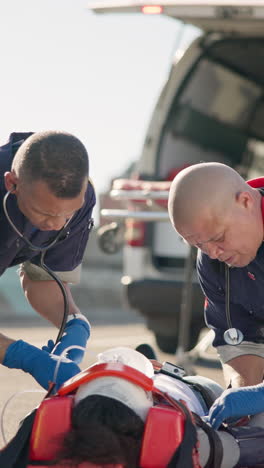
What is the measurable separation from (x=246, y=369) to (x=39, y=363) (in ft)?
2.63

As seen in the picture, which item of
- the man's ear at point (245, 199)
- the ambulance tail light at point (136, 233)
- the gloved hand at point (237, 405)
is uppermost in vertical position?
the man's ear at point (245, 199)

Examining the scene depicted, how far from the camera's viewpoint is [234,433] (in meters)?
3.63

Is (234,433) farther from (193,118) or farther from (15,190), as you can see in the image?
(193,118)

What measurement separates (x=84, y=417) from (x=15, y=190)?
991mm

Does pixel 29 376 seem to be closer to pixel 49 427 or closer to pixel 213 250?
pixel 213 250

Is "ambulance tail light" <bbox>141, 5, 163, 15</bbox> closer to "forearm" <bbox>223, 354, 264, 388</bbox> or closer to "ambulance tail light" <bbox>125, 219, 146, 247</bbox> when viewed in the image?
"ambulance tail light" <bbox>125, 219, 146, 247</bbox>

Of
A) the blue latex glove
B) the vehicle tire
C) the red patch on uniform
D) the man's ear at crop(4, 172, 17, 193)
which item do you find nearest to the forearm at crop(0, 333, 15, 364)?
the blue latex glove

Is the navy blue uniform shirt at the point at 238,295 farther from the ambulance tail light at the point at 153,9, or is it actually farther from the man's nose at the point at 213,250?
the ambulance tail light at the point at 153,9

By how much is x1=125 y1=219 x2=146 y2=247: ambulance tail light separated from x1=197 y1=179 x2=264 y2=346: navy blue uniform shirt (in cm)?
361

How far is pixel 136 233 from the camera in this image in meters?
7.96

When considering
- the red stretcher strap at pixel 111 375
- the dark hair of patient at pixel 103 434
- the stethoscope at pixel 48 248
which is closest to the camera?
the dark hair of patient at pixel 103 434

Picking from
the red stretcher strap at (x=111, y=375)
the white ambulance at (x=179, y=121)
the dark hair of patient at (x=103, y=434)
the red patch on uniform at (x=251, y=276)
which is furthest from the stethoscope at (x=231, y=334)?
the white ambulance at (x=179, y=121)

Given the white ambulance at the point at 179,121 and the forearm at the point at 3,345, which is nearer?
the forearm at the point at 3,345

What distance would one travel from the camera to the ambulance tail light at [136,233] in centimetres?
792
